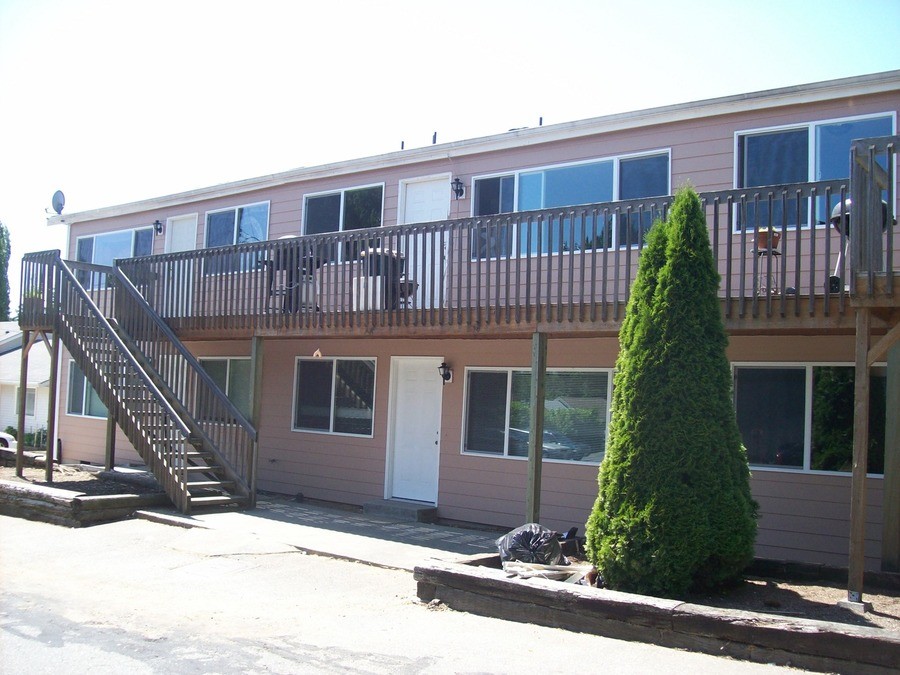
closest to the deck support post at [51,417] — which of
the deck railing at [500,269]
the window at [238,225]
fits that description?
the deck railing at [500,269]

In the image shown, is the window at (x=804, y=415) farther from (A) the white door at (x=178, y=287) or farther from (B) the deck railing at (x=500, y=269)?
(A) the white door at (x=178, y=287)

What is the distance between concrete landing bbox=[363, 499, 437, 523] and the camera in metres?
12.0

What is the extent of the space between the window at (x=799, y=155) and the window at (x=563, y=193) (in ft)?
3.54

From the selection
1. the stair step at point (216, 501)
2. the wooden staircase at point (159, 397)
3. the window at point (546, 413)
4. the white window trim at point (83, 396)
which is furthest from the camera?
the white window trim at point (83, 396)

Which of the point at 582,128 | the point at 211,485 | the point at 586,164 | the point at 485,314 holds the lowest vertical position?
the point at 211,485

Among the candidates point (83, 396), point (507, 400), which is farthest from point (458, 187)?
point (83, 396)

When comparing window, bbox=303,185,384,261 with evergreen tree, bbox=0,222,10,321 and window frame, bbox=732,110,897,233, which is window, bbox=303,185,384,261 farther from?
evergreen tree, bbox=0,222,10,321

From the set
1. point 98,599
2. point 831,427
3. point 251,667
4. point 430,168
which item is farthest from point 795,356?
point 98,599

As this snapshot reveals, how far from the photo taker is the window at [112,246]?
57.8 feet

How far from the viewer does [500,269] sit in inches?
419

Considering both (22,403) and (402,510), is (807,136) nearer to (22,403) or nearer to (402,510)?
(402,510)

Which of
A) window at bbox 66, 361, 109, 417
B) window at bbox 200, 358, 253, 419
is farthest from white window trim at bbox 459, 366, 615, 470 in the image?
window at bbox 66, 361, 109, 417

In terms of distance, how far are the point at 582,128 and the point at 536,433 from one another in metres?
4.38

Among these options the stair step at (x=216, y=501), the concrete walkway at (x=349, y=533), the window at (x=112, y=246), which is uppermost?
the window at (x=112, y=246)
